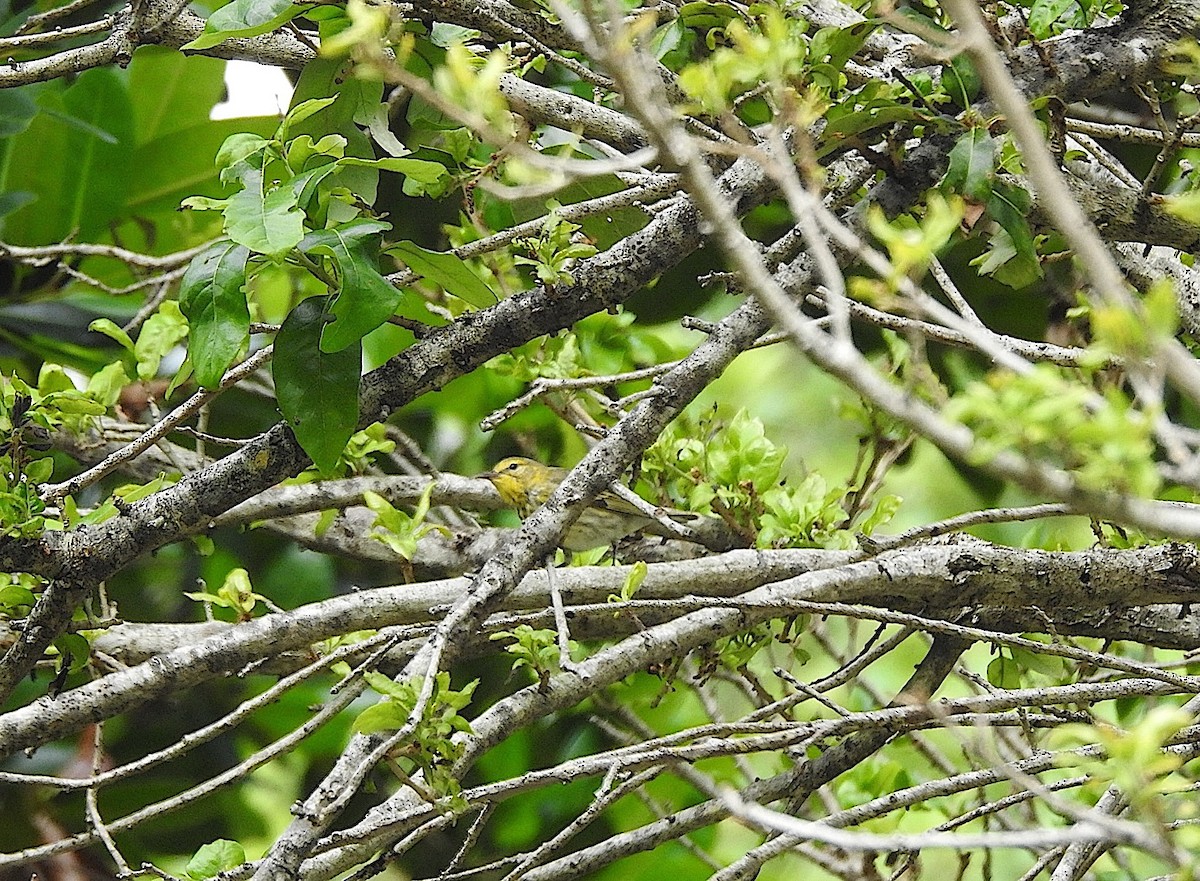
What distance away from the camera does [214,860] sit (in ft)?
3.08

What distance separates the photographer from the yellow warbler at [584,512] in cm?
132

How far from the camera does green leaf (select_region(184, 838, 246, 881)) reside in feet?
3.04

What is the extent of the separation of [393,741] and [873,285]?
19.5 inches

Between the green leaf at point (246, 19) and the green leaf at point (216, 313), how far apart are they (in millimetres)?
162

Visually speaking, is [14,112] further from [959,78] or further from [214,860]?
[959,78]

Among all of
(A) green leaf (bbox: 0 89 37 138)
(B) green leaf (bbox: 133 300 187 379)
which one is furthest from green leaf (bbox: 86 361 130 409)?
(A) green leaf (bbox: 0 89 37 138)

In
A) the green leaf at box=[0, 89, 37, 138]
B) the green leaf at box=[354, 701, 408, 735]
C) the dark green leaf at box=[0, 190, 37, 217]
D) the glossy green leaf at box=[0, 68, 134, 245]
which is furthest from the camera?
the glossy green leaf at box=[0, 68, 134, 245]

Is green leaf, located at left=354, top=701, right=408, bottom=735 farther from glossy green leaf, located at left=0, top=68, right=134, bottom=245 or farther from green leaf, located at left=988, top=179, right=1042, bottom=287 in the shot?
glossy green leaf, located at left=0, top=68, right=134, bottom=245

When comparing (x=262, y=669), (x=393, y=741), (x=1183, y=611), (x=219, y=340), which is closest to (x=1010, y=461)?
(x=393, y=741)

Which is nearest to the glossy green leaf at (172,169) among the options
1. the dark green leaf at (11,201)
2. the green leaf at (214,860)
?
the dark green leaf at (11,201)

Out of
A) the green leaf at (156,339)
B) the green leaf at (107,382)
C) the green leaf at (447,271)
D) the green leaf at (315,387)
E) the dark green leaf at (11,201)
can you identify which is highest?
the green leaf at (447,271)

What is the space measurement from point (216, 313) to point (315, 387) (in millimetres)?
94

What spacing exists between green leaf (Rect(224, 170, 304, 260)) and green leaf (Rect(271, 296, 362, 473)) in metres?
0.12

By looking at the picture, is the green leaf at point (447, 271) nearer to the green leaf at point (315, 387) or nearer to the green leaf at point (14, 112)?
the green leaf at point (315, 387)
